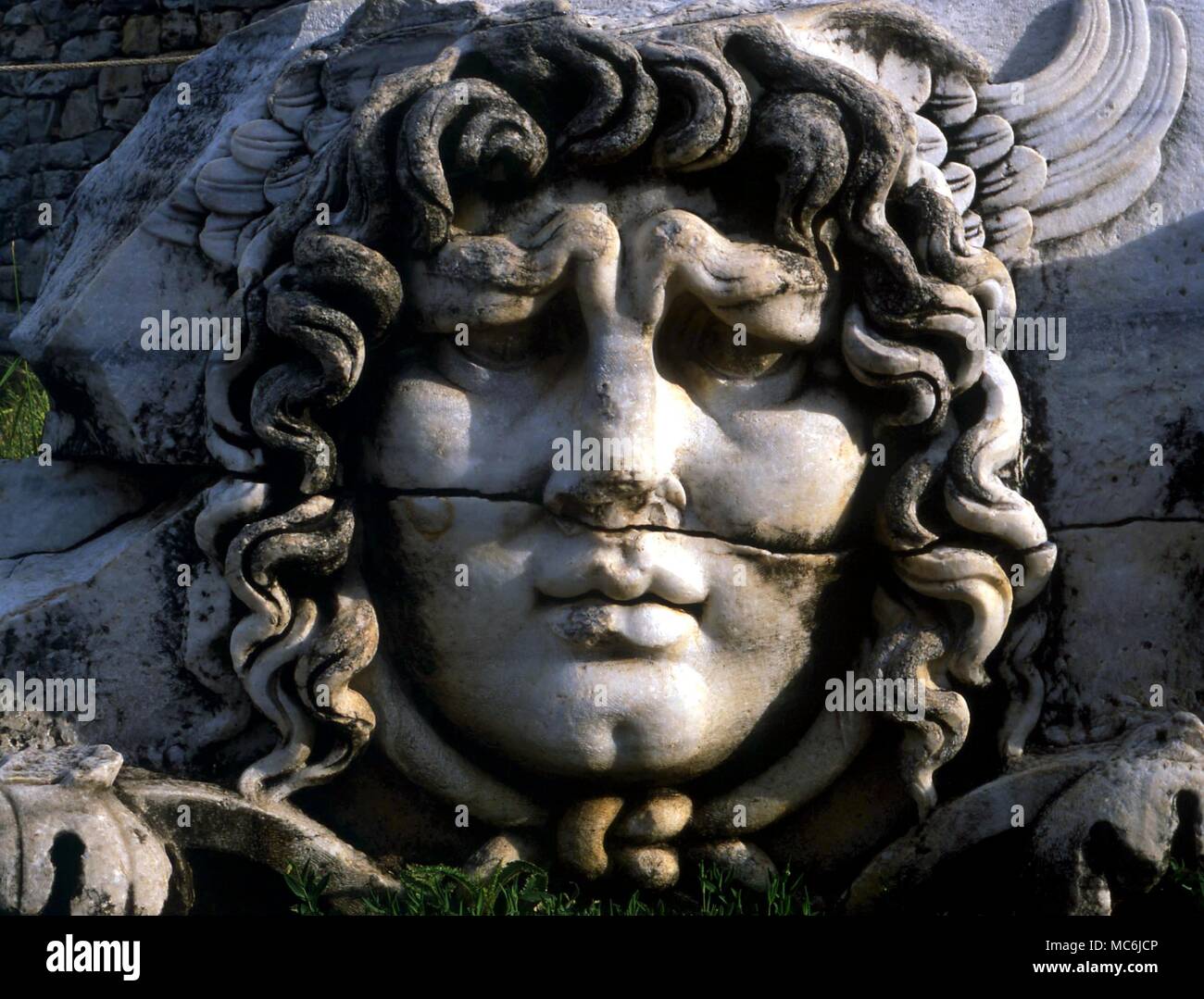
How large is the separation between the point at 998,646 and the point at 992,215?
0.93m

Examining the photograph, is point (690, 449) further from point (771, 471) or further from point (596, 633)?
point (596, 633)

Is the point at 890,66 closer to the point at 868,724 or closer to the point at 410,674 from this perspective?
the point at 868,724

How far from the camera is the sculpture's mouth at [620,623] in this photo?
3.15 m

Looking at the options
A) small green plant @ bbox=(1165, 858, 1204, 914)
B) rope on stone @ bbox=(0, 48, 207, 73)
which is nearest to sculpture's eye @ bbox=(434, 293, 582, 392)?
small green plant @ bbox=(1165, 858, 1204, 914)

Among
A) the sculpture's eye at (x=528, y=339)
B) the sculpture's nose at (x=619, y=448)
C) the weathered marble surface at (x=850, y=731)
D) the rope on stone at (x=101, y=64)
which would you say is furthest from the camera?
the rope on stone at (x=101, y=64)

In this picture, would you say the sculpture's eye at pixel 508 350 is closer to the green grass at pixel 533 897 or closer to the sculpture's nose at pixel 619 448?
the sculpture's nose at pixel 619 448

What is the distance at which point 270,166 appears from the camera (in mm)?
3564

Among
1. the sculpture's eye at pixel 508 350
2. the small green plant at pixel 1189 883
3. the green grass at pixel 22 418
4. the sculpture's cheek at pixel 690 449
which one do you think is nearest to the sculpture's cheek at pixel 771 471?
the sculpture's cheek at pixel 690 449

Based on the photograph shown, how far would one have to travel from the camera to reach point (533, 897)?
10.6 feet

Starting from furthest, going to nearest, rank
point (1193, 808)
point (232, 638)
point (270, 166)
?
point (270, 166)
point (232, 638)
point (1193, 808)

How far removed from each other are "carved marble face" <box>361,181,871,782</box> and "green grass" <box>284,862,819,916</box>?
0.82 feet

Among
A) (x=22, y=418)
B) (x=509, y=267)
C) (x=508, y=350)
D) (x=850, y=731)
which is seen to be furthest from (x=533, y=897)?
(x=22, y=418)

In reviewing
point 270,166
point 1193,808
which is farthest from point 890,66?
point 1193,808

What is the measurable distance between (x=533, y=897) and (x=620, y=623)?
23.3 inches
